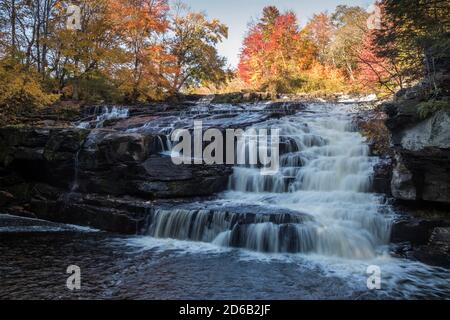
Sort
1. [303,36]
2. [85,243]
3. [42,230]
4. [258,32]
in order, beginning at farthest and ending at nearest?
[258,32] < [303,36] < [42,230] < [85,243]

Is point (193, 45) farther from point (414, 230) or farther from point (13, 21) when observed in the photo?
point (414, 230)

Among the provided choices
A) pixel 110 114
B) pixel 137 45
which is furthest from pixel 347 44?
pixel 110 114

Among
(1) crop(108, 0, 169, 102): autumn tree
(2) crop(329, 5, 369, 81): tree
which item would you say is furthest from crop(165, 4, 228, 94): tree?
(2) crop(329, 5, 369, 81): tree

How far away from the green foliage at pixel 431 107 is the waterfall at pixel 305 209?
2380mm

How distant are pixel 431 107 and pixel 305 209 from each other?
3569mm

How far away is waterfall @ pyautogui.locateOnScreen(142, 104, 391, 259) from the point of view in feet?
26.7

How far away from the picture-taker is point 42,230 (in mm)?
Result: 10305

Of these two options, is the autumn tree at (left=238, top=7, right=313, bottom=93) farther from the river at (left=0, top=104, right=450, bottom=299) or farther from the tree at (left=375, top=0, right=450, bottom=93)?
the tree at (left=375, top=0, right=450, bottom=93)

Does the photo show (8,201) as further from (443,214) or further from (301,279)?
(443,214)

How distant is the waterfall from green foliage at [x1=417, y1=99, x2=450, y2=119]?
2.38 metres

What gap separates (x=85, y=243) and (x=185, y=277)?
3513 mm

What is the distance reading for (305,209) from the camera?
9.27 meters
